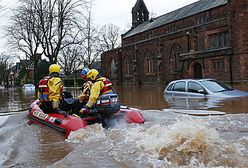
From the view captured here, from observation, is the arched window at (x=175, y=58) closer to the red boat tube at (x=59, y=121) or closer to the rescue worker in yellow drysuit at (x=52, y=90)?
the red boat tube at (x=59, y=121)

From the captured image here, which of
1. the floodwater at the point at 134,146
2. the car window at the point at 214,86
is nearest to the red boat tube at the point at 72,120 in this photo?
the floodwater at the point at 134,146

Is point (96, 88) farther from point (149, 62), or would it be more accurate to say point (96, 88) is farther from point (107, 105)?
point (149, 62)

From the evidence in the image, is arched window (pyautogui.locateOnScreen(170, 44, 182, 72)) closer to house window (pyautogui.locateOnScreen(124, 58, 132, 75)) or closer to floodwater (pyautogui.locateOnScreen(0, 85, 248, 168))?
house window (pyautogui.locateOnScreen(124, 58, 132, 75))

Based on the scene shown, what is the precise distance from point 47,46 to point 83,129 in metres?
25.4

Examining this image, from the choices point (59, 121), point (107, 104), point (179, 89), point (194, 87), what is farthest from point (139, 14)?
point (107, 104)

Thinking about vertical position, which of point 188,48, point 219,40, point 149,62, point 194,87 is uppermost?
point 219,40

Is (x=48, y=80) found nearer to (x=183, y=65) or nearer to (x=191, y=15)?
(x=183, y=65)

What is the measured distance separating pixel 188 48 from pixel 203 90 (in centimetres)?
2535

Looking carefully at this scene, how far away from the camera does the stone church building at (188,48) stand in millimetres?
29703

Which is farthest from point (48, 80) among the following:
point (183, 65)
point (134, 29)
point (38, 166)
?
point (134, 29)

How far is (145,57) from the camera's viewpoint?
4897 cm

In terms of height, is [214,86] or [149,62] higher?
[149,62]

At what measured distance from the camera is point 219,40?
3328cm

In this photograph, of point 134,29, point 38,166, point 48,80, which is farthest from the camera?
point 134,29
